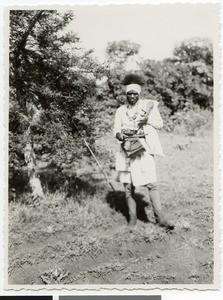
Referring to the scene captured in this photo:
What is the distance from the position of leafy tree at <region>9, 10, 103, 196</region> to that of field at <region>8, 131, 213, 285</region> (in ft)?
1.62

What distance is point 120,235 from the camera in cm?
593

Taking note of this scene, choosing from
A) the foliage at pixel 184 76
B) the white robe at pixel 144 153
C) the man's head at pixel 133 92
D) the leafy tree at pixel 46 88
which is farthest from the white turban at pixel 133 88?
the leafy tree at pixel 46 88

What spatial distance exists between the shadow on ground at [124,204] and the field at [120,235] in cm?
1

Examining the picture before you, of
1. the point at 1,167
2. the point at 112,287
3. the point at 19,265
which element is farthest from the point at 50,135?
the point at 112,287

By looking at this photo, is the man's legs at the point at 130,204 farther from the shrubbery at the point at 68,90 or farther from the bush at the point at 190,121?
the bush at the point at 190,121

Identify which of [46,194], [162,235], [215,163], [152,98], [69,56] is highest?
[69,56]

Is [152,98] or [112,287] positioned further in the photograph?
[152,98]

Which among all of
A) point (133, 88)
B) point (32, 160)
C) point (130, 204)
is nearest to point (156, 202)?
point (130, 204)

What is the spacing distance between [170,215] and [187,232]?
309 mm

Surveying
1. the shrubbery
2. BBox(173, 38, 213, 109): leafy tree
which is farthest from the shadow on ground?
BBox(173, 38, 213, 109): leafy tree

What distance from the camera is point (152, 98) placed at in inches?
242

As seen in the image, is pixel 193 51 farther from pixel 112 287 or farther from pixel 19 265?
pixel 19 265

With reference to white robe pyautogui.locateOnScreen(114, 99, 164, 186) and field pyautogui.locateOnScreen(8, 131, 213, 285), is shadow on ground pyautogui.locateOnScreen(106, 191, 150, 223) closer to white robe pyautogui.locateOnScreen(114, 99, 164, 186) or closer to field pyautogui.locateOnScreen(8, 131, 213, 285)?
field pyautogui.locateOnScreen(8, 131, 213, 285)

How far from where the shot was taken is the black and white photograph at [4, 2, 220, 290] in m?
5.82
